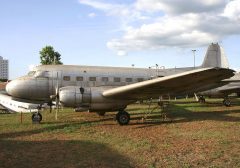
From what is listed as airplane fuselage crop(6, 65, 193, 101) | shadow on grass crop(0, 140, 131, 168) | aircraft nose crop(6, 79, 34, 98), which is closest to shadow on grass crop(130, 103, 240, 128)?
airplane fuselage crop(6, 65, 193, 101)

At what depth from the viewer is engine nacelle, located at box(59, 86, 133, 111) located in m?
16.0

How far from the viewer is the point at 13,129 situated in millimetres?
15391

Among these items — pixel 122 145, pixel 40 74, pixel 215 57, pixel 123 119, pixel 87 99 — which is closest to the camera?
pixel 122 145

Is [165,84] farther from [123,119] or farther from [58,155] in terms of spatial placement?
[58,155]

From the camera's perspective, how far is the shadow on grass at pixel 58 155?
338 inches

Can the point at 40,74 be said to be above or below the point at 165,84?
above

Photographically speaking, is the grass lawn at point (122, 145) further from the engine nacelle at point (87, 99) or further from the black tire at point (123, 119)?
the engine nacelle at point (87, 99)

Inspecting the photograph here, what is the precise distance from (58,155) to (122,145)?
2.62 meters

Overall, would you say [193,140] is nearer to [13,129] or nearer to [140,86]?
[140,86]

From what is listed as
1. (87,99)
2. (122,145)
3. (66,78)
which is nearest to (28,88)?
(66,78)

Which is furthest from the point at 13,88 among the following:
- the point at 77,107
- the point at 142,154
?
the point at 142,154

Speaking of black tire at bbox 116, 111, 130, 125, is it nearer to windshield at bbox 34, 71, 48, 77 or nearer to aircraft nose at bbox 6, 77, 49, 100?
aircraft nose at bbox 6, 77, 49, 100

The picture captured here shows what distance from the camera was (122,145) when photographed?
11.1 m

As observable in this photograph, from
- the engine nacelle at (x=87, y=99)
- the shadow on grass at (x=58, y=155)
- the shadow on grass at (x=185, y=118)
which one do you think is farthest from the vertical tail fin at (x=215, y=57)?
the shadow on grass at (x=58, y=155)
